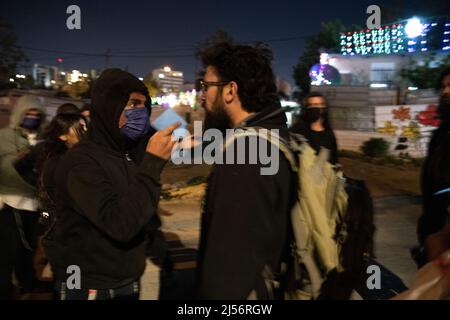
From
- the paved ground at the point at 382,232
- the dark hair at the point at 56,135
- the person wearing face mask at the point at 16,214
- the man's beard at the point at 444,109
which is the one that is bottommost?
the paved ground at the point at 382,232

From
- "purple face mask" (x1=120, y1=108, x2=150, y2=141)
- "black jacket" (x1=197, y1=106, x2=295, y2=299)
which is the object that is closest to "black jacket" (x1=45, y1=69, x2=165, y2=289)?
"purple face mask" (x1=120, y1=108, x2=150, y2=141)

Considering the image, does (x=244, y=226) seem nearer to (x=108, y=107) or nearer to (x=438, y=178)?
(x=108, y=107)

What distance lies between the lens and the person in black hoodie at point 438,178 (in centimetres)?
304

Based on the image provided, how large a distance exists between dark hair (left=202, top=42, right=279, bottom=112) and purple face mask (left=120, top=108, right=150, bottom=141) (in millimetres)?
666

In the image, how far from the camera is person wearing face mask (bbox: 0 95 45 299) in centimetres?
377

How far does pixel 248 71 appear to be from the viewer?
180 cm

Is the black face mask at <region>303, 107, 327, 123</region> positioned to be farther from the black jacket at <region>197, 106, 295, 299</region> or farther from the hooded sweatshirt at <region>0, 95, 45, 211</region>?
the black jacket at <region>197, 106, 295, 299</region>

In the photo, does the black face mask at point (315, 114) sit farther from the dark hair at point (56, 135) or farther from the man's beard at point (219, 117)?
the man's beard at point (219, 117)

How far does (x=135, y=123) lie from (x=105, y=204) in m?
0.66

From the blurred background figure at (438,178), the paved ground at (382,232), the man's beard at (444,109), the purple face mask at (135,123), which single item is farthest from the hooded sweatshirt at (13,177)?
the man's beard at (444,109)

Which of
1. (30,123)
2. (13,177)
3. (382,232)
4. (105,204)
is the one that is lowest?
(382,232)

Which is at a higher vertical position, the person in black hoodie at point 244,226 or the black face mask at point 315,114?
the black face mask at point 315,114

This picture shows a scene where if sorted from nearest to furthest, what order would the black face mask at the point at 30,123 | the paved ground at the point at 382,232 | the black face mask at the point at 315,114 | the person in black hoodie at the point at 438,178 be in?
1. the person in black hoodie at the point at 438,178
2. the black face mask at the point at 30,123
3. the paved ground at the point at 382,232
4. the black face mask at the point at 315,114

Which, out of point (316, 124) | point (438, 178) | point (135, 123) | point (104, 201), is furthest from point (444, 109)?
point (104, 201)
